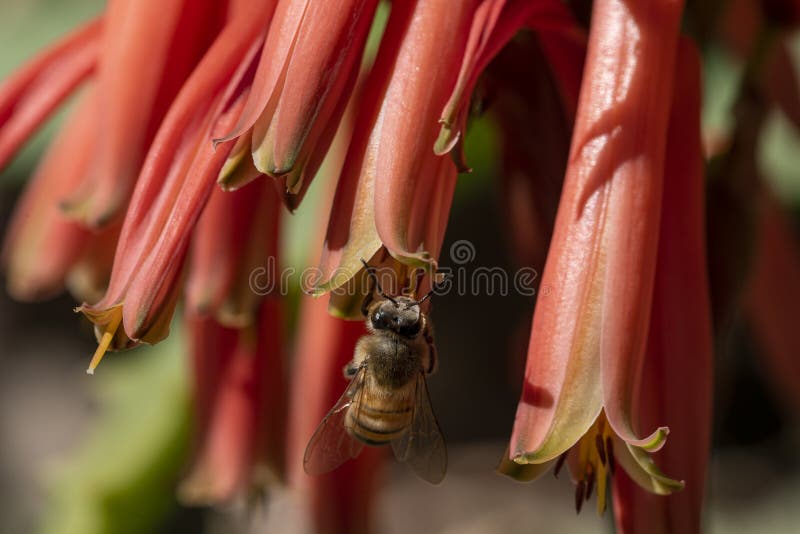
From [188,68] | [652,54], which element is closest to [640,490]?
[652,54]

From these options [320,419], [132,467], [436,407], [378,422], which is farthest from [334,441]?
[436,407]

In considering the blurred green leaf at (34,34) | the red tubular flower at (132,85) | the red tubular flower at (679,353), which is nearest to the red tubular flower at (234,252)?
the red tubular flower at (132,85)

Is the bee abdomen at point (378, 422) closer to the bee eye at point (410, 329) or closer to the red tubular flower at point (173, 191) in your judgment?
the bee eye at point (410, 329)

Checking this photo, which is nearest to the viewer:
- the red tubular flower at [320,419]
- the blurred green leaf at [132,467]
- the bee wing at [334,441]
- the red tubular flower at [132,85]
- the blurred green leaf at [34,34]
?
the red tubular flower at [132,85]

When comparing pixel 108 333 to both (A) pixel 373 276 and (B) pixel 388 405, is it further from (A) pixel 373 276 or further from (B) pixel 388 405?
(B) pixel 388 405

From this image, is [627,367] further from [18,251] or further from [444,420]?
[444,420]

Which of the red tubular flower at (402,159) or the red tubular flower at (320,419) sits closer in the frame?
the red tubular flower at (402,159)
